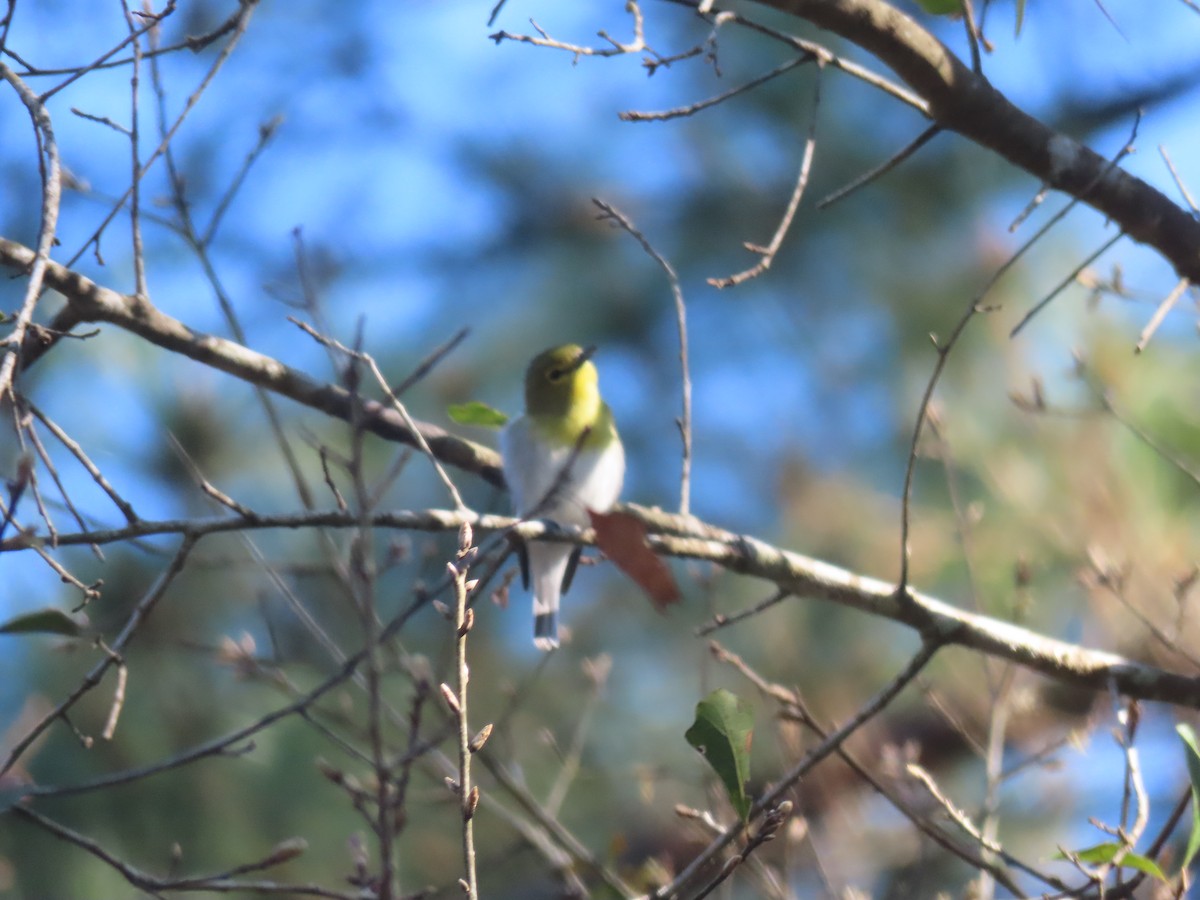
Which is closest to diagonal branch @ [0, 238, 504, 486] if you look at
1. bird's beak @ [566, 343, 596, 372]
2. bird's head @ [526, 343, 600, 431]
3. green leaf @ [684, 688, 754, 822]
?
green leaf @ [684, 688, 754, 822]

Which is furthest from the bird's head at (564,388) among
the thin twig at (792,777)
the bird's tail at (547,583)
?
the thin twig at (792,777)

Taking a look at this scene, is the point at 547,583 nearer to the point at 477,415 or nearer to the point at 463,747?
the point at 477,415

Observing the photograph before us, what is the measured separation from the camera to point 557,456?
3174 mm

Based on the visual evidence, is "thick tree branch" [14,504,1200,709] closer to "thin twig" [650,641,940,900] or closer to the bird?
"thin twig" [650,641,940,900]

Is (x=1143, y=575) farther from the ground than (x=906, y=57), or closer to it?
farther from the ground

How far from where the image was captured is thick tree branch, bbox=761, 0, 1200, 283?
5.47ft

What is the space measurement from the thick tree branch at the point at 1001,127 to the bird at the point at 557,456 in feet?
4.67

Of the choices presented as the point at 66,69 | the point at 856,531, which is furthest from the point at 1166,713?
the point at 66,69

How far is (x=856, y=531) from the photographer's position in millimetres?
4449

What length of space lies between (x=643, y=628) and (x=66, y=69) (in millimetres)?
3705

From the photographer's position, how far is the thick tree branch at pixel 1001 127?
1668 millimetres

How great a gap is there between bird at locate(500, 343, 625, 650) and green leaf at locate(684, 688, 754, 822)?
4.89 ft

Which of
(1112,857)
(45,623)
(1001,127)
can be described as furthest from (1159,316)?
(45,623)

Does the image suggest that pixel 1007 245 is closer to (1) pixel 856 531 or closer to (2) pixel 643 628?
(1) pixel 856 531
